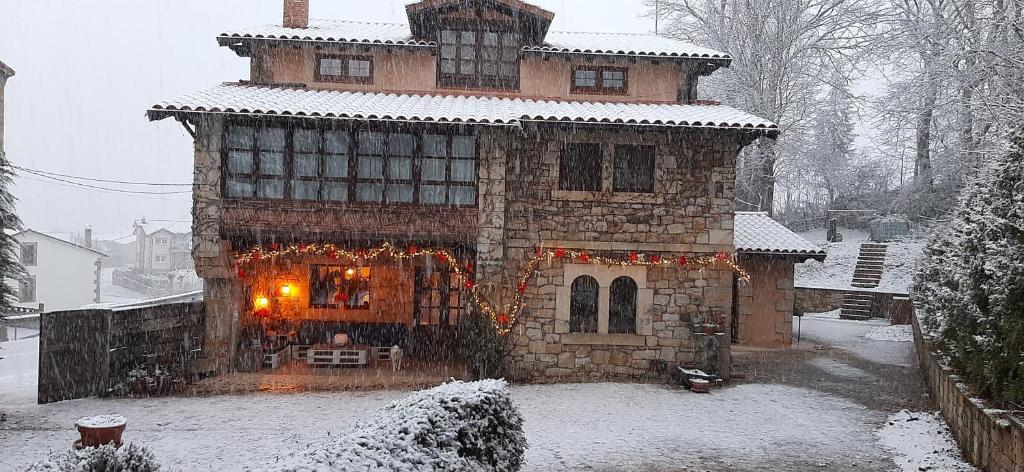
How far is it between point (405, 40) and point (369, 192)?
154 inches

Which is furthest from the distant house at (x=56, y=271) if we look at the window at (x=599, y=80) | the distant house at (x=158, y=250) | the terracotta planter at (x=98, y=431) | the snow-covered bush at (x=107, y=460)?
the snow-covered bush at (x=107, y=460)

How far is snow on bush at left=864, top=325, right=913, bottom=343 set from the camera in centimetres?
1865

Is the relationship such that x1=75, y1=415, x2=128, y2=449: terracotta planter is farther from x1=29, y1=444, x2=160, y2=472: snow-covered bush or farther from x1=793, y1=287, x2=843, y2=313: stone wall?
x1=793, y1=287, x2=843, y2=313: stone wall

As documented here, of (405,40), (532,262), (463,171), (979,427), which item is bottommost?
(979,427)

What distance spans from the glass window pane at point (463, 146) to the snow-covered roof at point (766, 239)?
7.02 metres

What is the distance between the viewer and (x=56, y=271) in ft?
115

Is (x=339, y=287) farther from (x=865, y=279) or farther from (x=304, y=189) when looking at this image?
(x=865, y=279)

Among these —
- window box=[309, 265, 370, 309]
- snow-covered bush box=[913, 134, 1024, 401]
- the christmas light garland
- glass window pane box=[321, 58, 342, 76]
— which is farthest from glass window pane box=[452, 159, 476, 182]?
snow-covered bush box=[913, 134, 1024, 401]

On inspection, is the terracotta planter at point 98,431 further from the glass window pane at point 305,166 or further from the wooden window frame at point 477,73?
the wooden window frame at point 477,73

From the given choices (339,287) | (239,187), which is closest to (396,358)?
(339,287)

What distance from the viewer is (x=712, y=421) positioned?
32.6 ft

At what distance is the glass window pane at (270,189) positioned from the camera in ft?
40.0

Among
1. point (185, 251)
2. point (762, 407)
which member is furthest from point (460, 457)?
point (185, 251)

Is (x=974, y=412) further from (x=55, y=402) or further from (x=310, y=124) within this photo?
(x=55, y=402)
